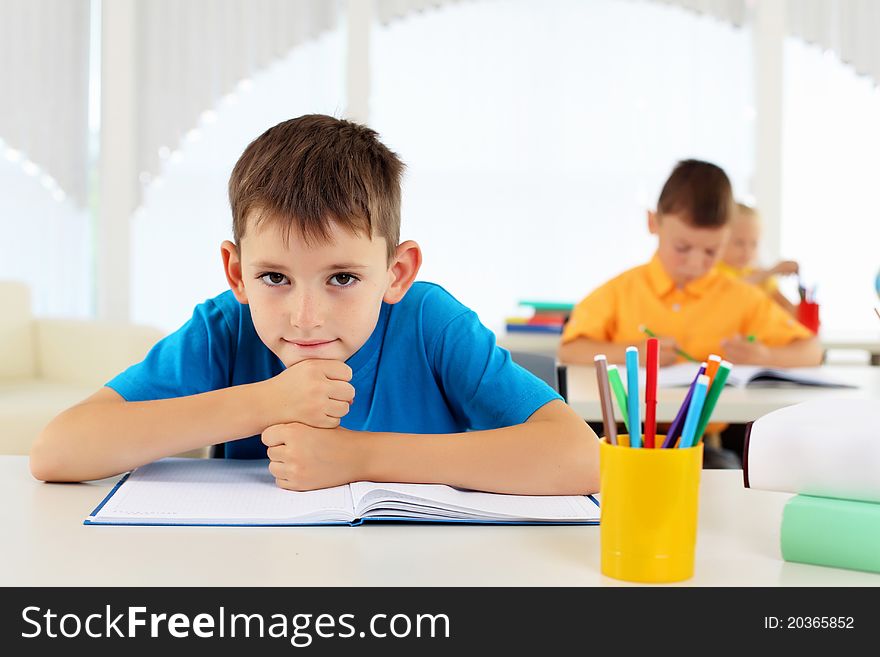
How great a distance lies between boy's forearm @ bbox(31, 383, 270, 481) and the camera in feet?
3.34

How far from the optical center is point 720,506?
943mm

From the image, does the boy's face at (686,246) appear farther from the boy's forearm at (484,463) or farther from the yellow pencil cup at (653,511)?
the yellow pencil cup at (653,511)

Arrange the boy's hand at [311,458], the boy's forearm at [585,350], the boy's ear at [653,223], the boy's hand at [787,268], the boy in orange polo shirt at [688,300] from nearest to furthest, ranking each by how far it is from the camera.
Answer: the boy's hand at [311,458], the boy's forearm at [585,350], the boy in orange polo shirt at [688,300], the boy's ear at [653,223], the boy's hand at [787,268]

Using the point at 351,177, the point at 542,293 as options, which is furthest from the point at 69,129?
the point at 351,177

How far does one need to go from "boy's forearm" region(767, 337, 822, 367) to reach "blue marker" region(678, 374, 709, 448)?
181cm

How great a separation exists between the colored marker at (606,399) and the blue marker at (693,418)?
0.16 feet

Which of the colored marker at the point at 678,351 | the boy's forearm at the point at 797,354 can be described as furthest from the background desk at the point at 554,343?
the boy's forearm at the point at 797,354

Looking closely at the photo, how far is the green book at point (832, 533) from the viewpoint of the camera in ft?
2.33

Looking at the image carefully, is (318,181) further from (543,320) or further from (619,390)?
(543,320)

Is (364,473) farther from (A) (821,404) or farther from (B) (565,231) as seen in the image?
(B) (565,231)

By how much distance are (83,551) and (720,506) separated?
573 mm

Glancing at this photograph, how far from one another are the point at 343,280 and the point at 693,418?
1.63 feet

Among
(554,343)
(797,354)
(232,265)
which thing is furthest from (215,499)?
(554,343)

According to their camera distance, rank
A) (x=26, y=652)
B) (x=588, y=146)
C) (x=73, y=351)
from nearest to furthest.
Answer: (x=26, y=652) → (x=73, y=351) → (x=588, y=146)
